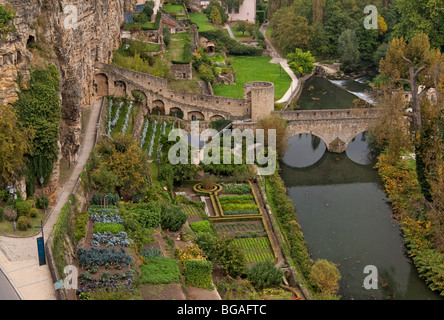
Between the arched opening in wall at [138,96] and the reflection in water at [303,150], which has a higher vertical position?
the arched opening in wall at [138,96]

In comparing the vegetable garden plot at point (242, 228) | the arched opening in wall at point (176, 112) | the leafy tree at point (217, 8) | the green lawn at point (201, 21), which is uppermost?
the leafy tree at point (217, 8)

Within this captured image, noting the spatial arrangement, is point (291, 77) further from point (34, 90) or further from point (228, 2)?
point (34, 90)

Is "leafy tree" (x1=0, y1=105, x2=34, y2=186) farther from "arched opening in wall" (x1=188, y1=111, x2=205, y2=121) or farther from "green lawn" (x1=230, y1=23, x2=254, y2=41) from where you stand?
"green lawn" (x1=230, y1=23, x2=254, y2=41)

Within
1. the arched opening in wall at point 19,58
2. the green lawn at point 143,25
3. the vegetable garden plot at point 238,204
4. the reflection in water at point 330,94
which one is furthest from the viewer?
the green lawn at point 143,25

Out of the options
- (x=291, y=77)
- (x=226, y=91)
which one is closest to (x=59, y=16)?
(x=226, y=91)

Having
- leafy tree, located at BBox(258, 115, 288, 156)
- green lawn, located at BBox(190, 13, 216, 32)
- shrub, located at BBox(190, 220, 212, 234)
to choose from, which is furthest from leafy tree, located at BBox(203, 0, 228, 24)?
shrub, located at BBox(190, 220, 212, 234)

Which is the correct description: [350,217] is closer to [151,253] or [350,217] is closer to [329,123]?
[329,123]

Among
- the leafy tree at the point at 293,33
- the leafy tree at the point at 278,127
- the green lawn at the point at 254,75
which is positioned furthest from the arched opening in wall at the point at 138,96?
the leafy tree at the point at 293,33

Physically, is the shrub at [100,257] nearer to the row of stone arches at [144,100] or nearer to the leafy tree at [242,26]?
the row of stone arches at [144,100]
